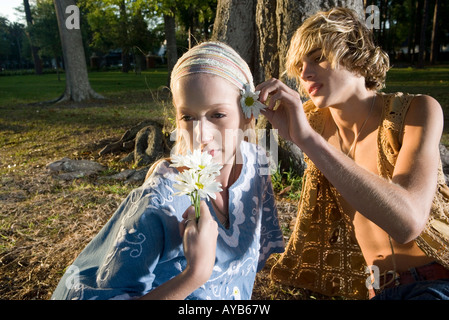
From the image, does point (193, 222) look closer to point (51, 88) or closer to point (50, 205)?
point (50, 205)

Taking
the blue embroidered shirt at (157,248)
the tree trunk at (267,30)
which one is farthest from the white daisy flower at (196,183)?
the tree trunk at (267,30)

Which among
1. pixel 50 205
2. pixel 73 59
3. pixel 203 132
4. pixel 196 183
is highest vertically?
pixel 73 59

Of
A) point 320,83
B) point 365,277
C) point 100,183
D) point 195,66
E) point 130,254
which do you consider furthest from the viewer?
point 100,183

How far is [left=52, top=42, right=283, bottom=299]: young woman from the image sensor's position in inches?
57.3

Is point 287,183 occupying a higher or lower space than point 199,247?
lower

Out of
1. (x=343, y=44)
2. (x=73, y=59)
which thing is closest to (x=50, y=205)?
(x=343, y=44)

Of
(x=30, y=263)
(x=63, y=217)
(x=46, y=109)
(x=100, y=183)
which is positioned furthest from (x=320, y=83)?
(x=46, y=109)

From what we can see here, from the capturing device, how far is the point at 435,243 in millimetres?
1950

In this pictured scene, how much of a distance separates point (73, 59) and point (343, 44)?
48.7 feet

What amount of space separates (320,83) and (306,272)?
1507mm

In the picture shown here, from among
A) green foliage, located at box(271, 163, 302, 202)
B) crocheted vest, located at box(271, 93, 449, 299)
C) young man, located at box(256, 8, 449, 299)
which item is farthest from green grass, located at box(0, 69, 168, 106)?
young man, located at box(256, 8, 449, 299)

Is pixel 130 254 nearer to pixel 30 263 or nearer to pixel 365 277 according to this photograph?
pixel 365 277

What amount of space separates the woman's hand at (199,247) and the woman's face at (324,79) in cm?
124

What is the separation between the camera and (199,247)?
4.55 feet
